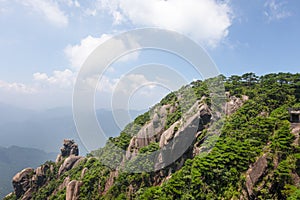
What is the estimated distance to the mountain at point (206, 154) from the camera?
1307 cm

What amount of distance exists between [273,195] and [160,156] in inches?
383

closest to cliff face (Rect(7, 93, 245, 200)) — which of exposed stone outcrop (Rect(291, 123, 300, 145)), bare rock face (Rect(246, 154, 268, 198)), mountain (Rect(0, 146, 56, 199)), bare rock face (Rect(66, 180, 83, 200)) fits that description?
bare rock face (Rect(66, 180, 83, 200))

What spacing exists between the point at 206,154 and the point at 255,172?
12.1ft

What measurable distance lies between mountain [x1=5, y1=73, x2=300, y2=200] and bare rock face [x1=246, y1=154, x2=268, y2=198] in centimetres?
5

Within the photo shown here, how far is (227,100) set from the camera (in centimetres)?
2508

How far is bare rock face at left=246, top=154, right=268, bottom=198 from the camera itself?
1267 centimetres

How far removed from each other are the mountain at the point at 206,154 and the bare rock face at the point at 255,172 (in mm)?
52

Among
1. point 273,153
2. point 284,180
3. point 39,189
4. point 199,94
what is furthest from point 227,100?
point 39,189

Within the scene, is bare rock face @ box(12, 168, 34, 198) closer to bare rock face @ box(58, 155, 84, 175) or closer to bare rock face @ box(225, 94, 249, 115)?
bare rock face @ box(58, 155, 84, 175)

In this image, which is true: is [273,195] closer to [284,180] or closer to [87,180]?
[284,180]

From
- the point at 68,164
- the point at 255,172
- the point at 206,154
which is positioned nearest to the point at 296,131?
the point at 255,172

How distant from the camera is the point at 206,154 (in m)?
16.1

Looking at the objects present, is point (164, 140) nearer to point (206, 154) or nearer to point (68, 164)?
point (206, 154)

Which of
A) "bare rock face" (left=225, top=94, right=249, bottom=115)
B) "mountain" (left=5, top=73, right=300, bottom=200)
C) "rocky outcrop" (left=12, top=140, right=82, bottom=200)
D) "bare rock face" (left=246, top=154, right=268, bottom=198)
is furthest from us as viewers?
"rocky outcrop" (left=12, top=140, right=82, bottom=200)
